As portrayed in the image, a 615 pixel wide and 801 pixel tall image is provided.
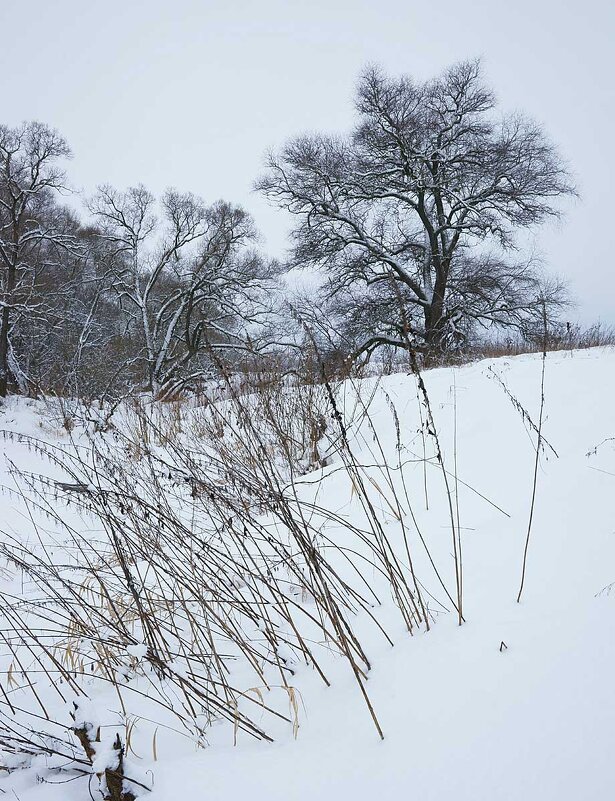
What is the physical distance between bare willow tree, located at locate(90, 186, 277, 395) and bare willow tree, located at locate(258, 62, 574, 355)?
9.13 ft

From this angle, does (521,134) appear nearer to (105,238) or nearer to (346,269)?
(346,269)

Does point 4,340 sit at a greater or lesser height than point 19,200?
lesser

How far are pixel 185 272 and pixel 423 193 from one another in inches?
373

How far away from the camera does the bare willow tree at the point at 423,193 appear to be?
1473cm

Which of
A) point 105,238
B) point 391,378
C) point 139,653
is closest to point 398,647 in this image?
point 139,653

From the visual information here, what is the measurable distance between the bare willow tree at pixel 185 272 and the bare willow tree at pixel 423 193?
278 cm

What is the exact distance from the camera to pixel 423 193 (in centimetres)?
1552

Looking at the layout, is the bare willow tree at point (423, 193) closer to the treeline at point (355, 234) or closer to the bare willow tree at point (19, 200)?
the treeline at point (355, 234)

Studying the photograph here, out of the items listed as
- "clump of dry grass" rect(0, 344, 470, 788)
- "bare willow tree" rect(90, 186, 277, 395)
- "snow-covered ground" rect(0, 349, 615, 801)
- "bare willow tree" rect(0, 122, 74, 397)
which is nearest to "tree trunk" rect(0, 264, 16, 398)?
"bare willow tree" rect(0, 122, 74, 397)

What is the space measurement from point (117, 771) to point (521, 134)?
18.1 meters

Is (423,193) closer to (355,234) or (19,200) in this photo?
(355,234)

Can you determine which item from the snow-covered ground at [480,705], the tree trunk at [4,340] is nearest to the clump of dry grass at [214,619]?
the snow-covered ground at [480,705]

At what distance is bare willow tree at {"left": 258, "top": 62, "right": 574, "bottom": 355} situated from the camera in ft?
48.3

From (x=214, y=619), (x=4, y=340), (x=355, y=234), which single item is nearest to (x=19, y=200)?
(x=4, y=340)
